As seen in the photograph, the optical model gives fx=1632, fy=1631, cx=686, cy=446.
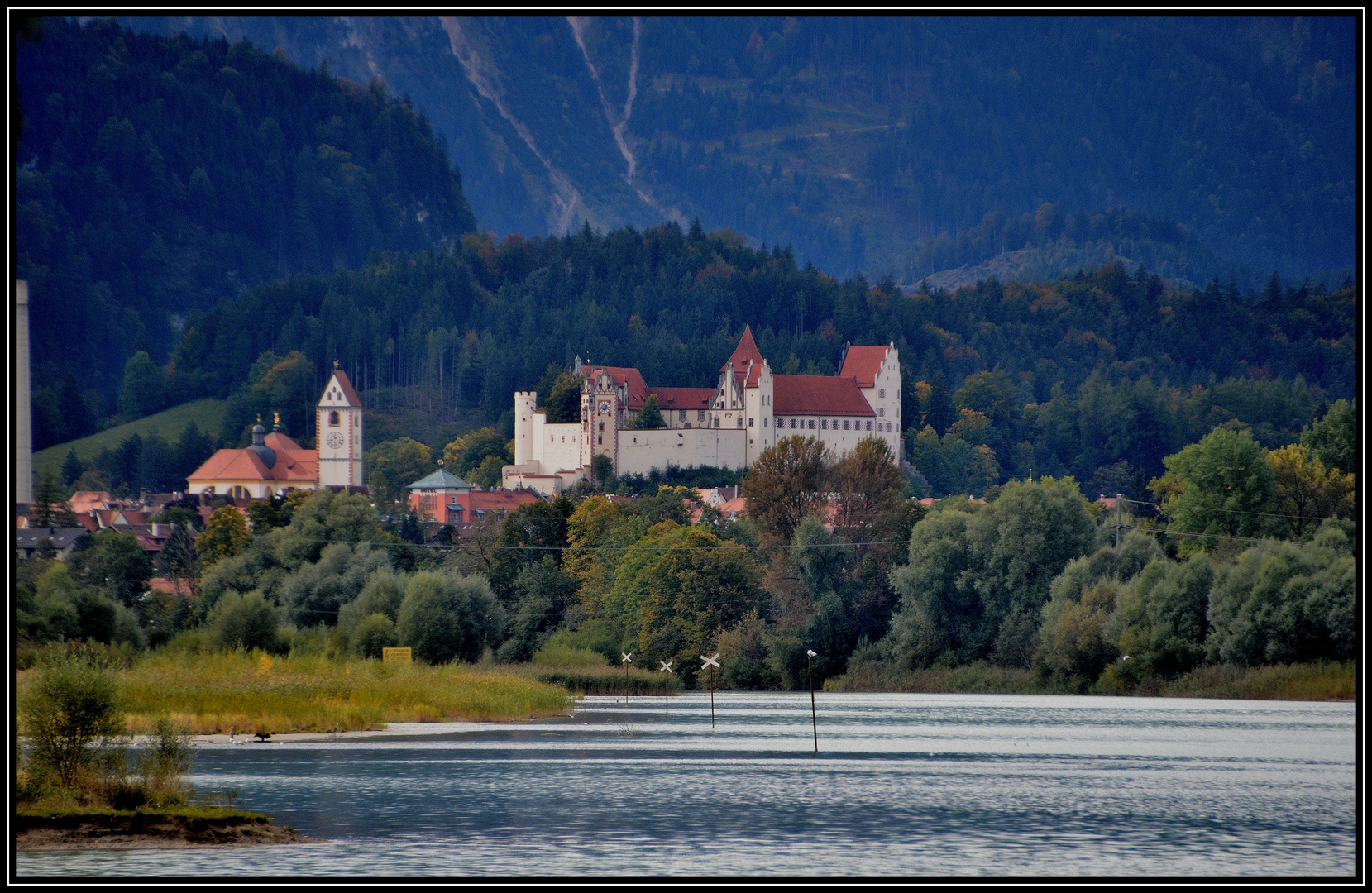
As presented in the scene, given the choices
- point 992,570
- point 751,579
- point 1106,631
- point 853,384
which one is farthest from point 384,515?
point 1106,631

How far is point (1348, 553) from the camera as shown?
47750 millimetres

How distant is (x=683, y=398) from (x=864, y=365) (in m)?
26.0

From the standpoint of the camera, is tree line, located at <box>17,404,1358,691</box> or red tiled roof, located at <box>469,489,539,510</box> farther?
red tiled roof, located at <box>469,489,539,510</box>

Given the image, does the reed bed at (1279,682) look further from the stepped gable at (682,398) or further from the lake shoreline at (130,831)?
the stepped gable at (682,398)

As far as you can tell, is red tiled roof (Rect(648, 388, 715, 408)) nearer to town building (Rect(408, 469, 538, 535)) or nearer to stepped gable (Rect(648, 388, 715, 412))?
stepped gable (Rect(648, 388, 715, 412))

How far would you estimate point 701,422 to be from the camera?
17612 centimetres

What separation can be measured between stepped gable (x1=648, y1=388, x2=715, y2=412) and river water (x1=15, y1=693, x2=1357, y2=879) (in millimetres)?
136072

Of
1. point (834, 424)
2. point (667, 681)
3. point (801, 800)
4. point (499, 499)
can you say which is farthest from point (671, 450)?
point (801, 800)

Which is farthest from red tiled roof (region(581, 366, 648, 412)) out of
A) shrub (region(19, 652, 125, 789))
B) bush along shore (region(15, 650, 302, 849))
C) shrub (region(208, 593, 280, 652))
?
shrub (region(19, 652, 125, 789))

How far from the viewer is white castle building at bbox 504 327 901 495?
166 meters

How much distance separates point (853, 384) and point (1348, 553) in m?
141

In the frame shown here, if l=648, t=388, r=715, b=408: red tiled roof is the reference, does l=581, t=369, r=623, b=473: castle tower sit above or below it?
below

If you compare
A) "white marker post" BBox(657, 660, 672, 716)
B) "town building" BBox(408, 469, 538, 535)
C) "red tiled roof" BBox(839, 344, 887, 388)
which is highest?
"red tiled roof" BBox(839, 344, 887, 388)

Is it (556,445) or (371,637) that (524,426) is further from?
(371,637)
